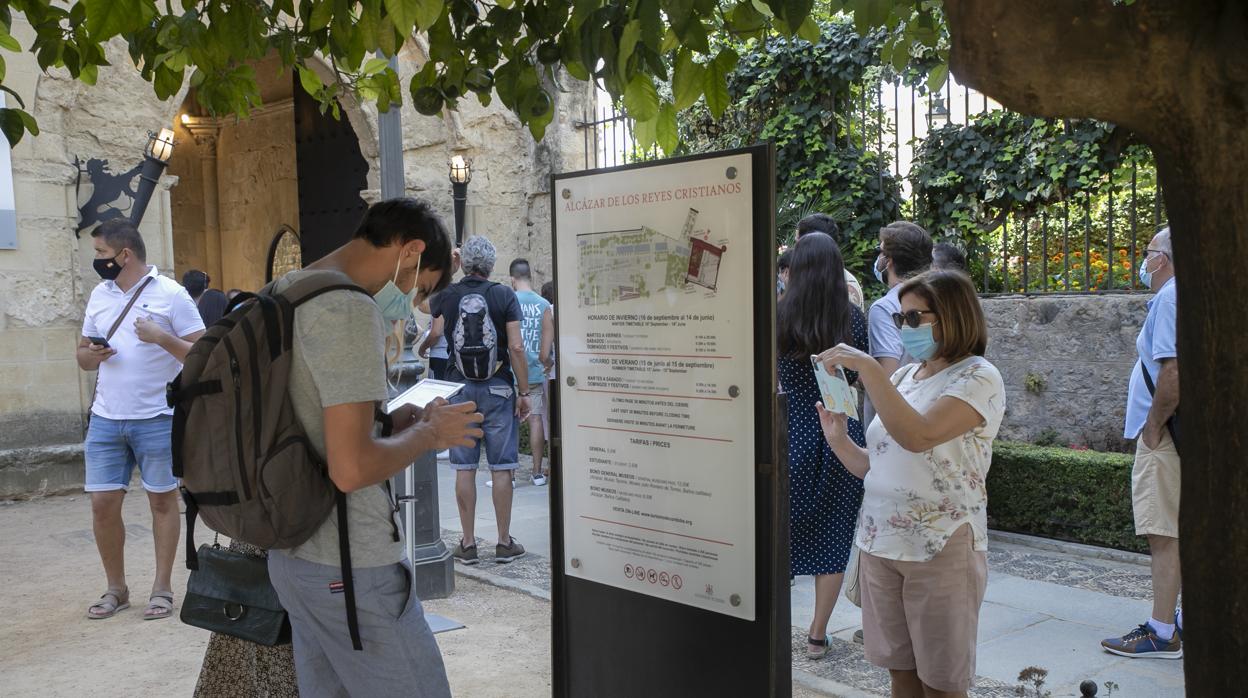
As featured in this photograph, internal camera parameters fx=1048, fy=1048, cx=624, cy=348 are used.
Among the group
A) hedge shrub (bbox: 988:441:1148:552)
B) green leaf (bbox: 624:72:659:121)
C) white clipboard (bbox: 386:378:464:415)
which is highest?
green leaf (bbox: 624:72:659:121)

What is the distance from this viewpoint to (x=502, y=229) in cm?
1270

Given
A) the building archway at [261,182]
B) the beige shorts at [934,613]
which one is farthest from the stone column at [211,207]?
the beige shorts at [934,613]

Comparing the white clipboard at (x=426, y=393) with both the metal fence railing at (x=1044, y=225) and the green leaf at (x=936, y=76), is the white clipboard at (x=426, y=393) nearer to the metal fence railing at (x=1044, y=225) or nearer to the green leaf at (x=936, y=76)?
the green leaf at (x=936, y=76)

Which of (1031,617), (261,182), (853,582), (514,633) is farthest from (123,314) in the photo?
(261,182)

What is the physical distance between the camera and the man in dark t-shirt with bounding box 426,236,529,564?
260 inches

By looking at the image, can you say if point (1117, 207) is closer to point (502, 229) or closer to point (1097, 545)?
point (1097, 545)

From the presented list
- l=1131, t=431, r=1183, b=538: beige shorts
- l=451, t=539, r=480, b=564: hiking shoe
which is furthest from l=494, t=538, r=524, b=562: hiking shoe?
Answer: l=1131, t=431, r=1183, b=538: beige shorts

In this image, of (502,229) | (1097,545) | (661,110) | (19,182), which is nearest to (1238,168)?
(661,110)

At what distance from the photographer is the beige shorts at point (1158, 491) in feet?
14.7

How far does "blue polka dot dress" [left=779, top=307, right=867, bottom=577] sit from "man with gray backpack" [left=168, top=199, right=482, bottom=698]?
2346mm

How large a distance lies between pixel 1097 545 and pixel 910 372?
3918mm

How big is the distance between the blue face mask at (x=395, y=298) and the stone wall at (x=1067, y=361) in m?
5.95

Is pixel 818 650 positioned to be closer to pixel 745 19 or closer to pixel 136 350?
pixel 745 19

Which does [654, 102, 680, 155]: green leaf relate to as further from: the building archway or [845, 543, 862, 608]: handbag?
the building archway
